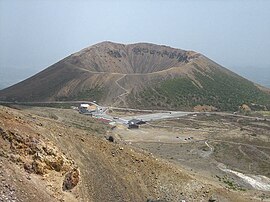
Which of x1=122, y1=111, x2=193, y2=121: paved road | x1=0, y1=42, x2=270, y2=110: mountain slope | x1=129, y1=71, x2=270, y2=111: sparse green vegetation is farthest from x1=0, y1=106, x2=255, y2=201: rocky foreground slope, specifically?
x1=129, y1=71, x2=270, y2=111: sparse green vegetation

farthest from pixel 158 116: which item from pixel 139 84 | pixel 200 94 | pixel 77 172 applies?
pixel 77 172

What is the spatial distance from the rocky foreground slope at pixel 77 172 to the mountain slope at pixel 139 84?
90.0 m

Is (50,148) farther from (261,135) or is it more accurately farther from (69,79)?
(69,79)

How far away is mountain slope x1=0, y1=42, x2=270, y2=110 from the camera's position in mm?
133250

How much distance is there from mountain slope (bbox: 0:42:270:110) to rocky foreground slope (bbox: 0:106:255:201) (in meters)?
90.0

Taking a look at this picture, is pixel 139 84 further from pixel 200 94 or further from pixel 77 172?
pixel 77 172

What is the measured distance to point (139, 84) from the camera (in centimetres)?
13888

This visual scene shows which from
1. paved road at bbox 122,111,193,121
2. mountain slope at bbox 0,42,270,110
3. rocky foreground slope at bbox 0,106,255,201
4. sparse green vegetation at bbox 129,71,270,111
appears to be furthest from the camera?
mountain slope at bbox 0,42,270,110

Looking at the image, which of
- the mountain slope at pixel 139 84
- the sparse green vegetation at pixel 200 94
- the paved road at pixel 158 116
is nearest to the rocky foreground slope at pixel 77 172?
the paved road at pixel 158 116

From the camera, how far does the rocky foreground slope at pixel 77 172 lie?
89.8 ft

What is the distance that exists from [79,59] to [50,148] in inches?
5164

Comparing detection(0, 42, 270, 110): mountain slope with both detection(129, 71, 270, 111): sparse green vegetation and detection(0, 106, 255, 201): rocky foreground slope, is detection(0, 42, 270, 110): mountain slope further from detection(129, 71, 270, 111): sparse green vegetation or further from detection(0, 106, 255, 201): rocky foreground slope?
detection(0, 106, 255, 201): rocky foreground slope

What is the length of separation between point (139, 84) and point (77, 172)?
355ft

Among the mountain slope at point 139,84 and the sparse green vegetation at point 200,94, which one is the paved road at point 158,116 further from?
the mountain slope at point 139,84
